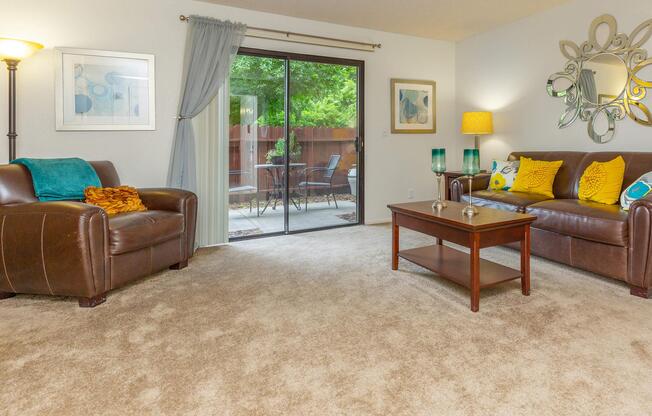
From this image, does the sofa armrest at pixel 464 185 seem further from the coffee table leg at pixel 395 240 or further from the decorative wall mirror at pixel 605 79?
Result: the coffee table leg at pixel 395 240

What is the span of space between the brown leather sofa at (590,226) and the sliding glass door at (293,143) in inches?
66.1

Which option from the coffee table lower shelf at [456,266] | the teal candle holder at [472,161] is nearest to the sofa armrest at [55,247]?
the coffee table lower shelf at [456,266]

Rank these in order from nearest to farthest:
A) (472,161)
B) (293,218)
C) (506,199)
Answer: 1. (472,161)
2. (506,199)
3. (293,218)

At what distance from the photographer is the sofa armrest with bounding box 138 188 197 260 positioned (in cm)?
324

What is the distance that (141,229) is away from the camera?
2.75m

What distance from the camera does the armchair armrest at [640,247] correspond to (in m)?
2.57

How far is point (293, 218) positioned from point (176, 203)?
1712mm

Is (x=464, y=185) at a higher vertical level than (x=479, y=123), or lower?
lower

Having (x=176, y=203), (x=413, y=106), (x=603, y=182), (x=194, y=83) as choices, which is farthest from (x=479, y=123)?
(x=176, y=203)

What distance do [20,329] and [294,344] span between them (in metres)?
1.45

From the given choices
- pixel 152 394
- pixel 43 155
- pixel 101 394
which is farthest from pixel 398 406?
pixel 43 155

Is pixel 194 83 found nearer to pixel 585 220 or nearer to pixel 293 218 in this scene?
pixel 293 218

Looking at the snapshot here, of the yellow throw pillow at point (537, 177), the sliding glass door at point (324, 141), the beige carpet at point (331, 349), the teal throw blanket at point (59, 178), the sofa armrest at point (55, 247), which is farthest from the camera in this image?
the sliding glass door at point (324, 141)

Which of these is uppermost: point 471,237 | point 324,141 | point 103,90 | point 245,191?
point 103,90
